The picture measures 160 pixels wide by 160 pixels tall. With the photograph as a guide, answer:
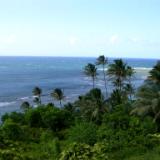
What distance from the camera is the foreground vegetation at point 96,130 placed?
1666 centimetres

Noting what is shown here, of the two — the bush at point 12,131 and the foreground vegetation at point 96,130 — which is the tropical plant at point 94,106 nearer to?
the foreground vegetation at point 96,130

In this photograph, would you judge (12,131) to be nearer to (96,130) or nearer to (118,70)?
(96,130)

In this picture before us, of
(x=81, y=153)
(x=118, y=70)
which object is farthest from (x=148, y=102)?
(x=81, y=153)

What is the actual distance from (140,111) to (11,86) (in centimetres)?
11372

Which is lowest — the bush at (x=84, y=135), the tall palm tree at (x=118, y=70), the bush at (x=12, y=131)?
the bush at (x=12, y=131)

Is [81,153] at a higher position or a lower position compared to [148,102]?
higher

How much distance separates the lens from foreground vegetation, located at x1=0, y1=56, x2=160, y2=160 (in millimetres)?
16656

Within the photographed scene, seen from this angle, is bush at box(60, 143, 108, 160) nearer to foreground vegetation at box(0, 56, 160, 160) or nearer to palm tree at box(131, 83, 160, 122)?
foreground vegetation at box(0, 56, 160, 160)

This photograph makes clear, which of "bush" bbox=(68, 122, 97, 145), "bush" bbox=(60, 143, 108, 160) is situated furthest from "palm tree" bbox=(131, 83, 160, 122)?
"bush" bbox=(60, 143, 108, 160)

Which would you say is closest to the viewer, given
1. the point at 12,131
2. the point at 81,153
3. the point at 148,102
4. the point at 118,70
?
the point at 81,153

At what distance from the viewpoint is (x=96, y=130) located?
4256 centimetres

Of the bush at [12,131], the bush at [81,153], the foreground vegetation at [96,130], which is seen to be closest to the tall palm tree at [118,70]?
the foreground vegetation at [96,130]

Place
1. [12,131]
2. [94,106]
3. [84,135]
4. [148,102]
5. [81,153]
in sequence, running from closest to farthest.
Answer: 1. [81,153]
2. [84,135]
3. [12,131]
4. [148,102]
5. [94,106]

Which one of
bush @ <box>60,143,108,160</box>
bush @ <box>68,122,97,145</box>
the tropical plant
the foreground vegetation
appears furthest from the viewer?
the tropical plant
